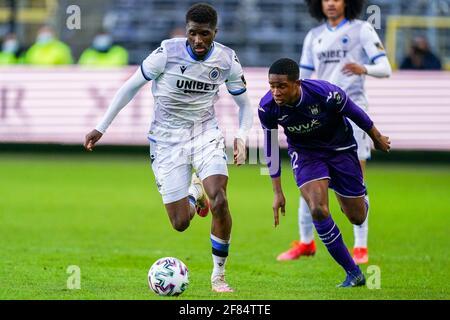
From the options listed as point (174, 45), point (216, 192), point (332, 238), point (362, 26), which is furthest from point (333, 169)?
point (362, 26)

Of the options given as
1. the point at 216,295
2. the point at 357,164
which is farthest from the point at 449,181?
the point at 216,295

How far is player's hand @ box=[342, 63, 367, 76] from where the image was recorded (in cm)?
1045

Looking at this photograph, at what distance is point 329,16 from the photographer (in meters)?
11.2

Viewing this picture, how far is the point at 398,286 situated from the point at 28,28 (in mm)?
17400

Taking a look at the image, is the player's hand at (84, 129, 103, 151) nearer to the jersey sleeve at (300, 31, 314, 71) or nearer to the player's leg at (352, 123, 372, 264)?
the player's leg at (352, 123, 372, 264)

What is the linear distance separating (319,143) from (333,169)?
0.26 meters

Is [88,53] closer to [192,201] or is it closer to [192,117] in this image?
[192,201]

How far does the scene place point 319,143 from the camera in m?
9.26

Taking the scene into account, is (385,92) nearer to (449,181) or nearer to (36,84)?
(449,181)

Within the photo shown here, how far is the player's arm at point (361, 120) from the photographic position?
894 cm

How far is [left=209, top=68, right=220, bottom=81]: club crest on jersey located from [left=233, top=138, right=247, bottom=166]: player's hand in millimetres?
603

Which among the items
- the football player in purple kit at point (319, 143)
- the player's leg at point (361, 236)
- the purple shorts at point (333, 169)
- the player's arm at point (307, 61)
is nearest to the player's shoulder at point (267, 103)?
the football player in purple kit at point (319, 143)

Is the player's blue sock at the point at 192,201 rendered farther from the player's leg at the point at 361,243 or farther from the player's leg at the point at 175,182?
the player's leg at the point at 361,243

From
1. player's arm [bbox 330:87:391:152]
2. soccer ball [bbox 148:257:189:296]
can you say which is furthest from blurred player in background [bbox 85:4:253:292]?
player's arm [bbox 330:87:391:152]
